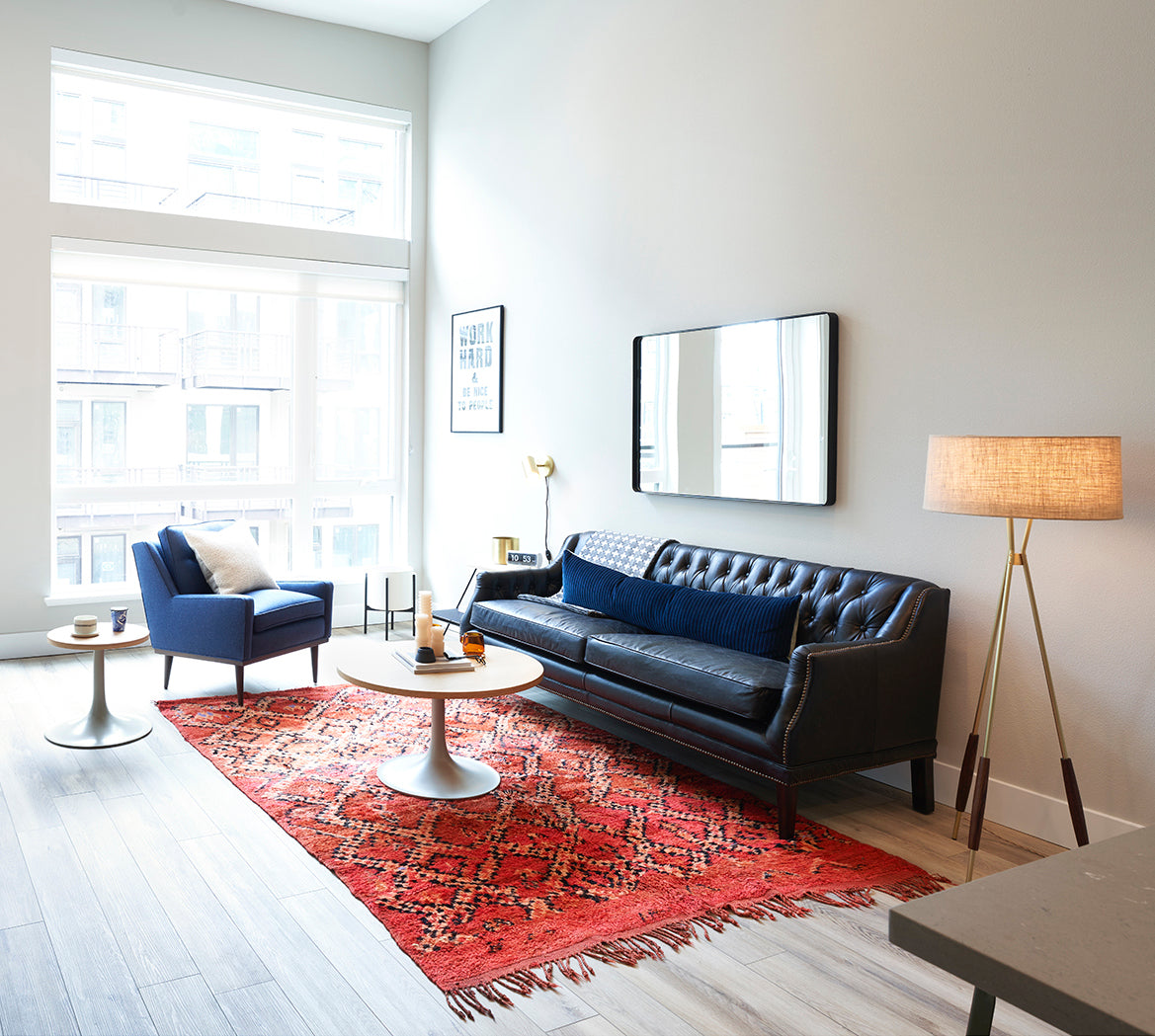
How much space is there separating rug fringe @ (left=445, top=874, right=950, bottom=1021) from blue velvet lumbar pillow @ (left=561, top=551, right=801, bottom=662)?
106 centimetres

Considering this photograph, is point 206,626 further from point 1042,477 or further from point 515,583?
point 1042,477

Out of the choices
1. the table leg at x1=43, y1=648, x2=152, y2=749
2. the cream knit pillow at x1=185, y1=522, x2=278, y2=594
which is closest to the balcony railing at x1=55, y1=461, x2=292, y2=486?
the cream knit pillow at x1=185, y1=522, x2=278, y2=594

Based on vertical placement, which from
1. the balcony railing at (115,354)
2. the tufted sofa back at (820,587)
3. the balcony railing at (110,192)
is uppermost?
the balcony railing at (110,192)

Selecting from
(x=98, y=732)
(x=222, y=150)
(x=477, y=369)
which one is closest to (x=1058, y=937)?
(x=98, y=732)

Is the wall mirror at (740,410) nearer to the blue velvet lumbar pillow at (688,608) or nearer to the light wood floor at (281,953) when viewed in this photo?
the blue velvet lumbar pillow at (688,608)

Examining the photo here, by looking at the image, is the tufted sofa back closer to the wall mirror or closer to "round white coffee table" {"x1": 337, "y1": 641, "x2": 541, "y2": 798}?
the wall mirror

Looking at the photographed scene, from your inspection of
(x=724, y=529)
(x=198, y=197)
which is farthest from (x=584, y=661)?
(x=198, y=197)

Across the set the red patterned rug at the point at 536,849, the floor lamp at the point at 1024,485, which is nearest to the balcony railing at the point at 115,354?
the red patterned rug at the point at 536,849

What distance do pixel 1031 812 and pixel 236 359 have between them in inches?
210

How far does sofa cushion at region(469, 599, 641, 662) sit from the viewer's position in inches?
173

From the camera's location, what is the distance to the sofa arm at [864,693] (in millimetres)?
3346

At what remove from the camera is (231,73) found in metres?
6.48

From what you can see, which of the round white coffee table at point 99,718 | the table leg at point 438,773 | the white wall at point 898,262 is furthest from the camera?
the round white coffee table at point 99,718

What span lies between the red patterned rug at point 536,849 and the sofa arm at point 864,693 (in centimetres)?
34
